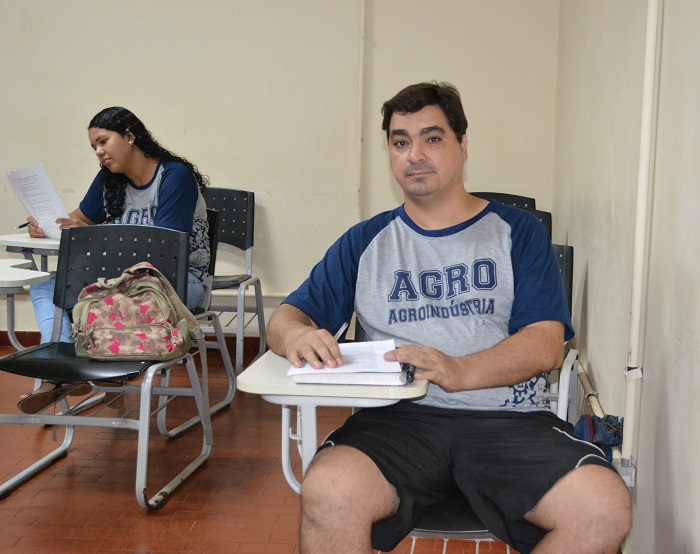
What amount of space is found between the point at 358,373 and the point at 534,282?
55 centimetres

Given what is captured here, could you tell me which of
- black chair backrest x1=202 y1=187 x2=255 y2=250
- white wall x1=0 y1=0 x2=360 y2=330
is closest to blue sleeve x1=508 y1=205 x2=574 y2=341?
black chair backrest x1=202 y1=187 x2=255 y2=250

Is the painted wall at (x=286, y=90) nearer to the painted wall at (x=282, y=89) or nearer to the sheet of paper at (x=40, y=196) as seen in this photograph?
the painted wall at (x=282, y=89)

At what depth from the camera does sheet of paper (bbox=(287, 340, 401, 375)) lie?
5.12 feet

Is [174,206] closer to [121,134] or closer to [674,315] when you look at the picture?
[121,134]

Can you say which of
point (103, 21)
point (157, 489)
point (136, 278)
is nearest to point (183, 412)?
point (157, 489)

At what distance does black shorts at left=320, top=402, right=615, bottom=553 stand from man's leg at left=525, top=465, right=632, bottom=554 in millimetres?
31

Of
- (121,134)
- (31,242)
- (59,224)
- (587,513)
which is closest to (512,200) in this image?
A: (121,134)

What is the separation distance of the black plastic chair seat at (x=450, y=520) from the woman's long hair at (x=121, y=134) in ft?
8.08

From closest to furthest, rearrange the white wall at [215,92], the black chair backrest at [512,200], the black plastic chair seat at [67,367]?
the black plastic chair seat at [67,367] → the black chair backrest at [512,200] → the white wall at [215,92]

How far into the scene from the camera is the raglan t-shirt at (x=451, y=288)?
189cm

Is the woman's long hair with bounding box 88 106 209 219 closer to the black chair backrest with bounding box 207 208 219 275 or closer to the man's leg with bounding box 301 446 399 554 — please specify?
the black chair backrest with bounding box 207 208 219 275

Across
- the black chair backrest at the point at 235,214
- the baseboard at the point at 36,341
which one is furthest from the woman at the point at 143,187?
the baseboard at the point at 36,341

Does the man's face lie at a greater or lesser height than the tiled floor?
greater

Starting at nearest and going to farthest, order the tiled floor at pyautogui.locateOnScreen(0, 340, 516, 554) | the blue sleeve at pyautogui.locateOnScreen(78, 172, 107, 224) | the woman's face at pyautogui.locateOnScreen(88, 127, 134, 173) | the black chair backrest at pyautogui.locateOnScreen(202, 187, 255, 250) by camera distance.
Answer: the tiled floor at pyautogui.locateOnScreen(0, 340, 516, 554) < the woman's face at pyautogui.locateOnScreen(88, 127, 134, 173) < the blue sleeve at pyautogui.locateOnScreen(78, 172, 107, 224) < the black chair backrest at pyautogui.locateOnScreen(202, 187, 255, 250)
